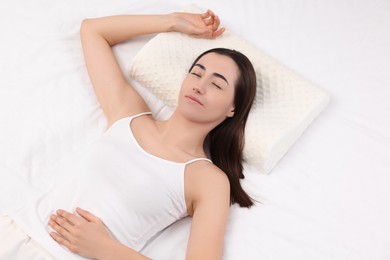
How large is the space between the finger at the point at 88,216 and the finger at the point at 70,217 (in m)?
0.02

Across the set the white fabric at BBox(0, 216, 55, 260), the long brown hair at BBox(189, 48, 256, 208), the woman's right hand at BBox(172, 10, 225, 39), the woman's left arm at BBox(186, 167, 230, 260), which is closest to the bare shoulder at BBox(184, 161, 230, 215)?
the woman's left arm at BBox(186, 167, 230, 260)

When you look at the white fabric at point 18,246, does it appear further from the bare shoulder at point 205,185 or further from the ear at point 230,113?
the ear at point 230,113

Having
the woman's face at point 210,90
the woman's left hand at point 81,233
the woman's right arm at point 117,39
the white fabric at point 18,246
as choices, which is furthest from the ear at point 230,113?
the white fabric at point 18,246

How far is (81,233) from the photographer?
149 centimetres

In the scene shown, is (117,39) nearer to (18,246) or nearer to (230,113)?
(230,113)

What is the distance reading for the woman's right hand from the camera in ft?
6.39

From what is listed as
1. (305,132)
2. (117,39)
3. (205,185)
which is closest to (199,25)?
(117,39)

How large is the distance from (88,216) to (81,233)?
2.6 inches

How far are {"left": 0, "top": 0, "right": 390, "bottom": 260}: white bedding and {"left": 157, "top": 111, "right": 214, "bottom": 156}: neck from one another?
0.22 meters

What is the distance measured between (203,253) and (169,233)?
224 millimetres

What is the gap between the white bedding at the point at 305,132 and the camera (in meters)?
1.66

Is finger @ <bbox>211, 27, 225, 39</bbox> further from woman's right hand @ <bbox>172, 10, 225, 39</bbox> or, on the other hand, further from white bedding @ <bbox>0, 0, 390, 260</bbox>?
white bedding @ <bbox>0, 0, 390, 260</bbox>

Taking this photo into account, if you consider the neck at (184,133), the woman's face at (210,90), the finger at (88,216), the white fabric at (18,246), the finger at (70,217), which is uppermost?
the woman's face at (210,90)

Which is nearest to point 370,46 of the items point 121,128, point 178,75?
point 178,75
